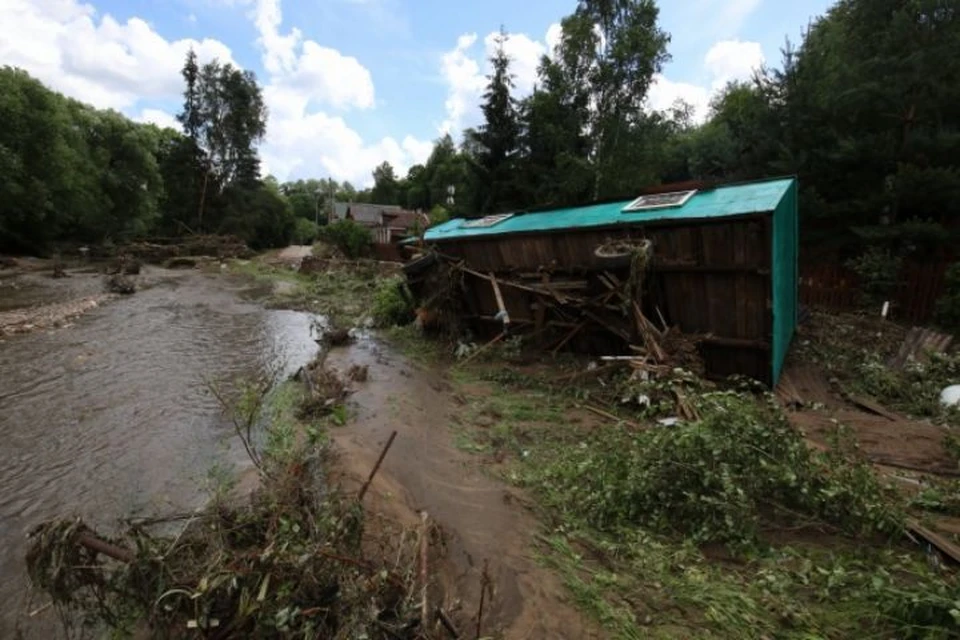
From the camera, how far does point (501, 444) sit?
6.04m

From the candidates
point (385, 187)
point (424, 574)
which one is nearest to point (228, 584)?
point (424, 574)

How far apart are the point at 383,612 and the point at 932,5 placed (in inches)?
738

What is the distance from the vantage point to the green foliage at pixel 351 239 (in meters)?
30.7

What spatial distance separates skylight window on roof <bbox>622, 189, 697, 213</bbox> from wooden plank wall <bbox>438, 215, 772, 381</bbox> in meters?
0.62

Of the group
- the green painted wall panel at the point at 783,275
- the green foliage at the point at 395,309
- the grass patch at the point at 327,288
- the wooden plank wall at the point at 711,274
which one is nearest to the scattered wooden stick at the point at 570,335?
the wooden plank wall at the point at 711,274

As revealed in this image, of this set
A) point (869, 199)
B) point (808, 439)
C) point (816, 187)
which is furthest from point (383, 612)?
point (816, 187)

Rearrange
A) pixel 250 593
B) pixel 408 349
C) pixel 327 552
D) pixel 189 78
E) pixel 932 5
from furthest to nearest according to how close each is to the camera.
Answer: pixel 189 78 < pixel 932 5 < pixel 408 349 < pixel 327 552 < pixel 250 593

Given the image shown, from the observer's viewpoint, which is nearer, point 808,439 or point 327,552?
point 327,552

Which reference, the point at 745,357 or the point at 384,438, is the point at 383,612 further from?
the point at 745,357

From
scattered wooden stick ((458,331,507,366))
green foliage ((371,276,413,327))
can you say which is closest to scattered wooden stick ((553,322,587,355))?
scattered wooden stick ((458,331,507,366))

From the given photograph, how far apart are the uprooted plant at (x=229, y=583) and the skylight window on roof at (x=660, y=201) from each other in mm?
7329

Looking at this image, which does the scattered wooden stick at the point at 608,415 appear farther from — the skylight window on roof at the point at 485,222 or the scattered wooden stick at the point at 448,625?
the skylight window on roof at the point at 485,222

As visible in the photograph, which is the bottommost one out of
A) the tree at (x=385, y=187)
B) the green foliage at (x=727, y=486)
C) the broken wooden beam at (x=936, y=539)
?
the broken wooden beam at (x=936, y=539)

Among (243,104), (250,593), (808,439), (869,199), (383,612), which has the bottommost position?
(808,439)
